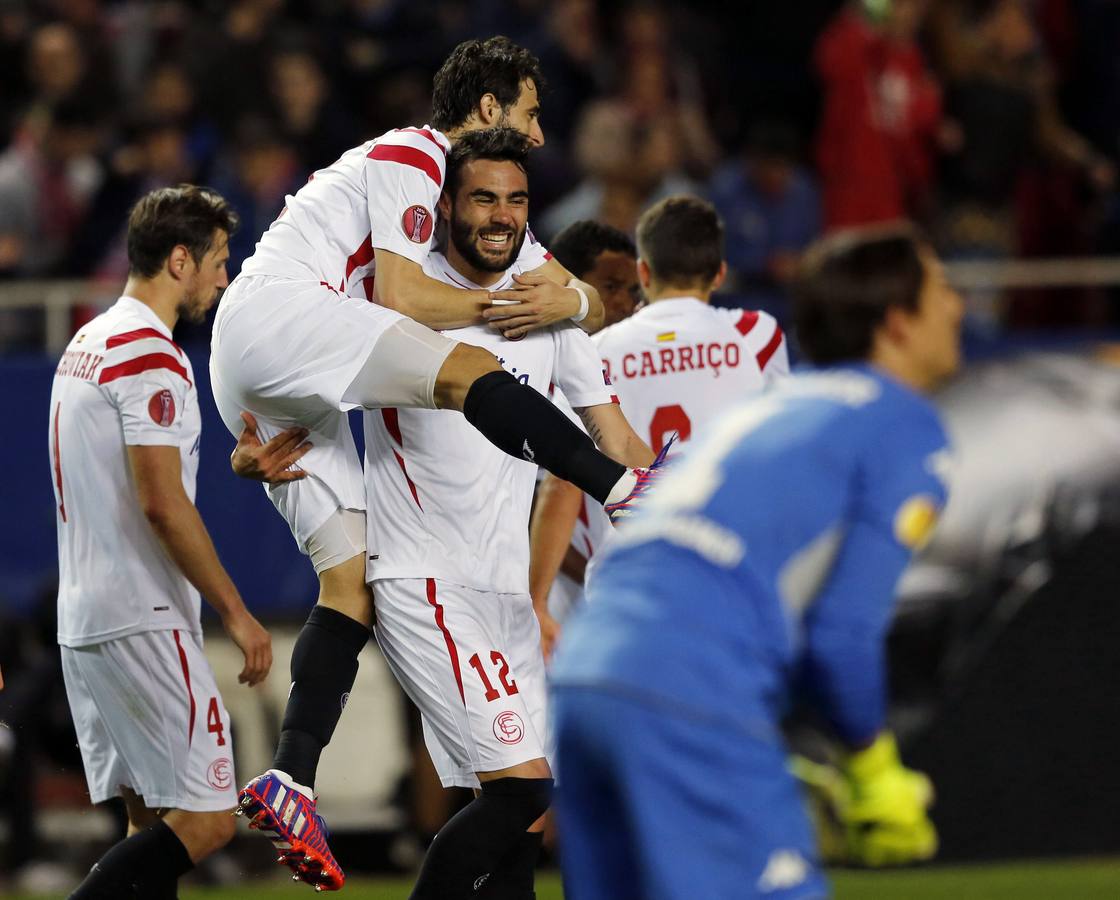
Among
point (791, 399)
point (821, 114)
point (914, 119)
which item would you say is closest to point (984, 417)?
point (914, 119)

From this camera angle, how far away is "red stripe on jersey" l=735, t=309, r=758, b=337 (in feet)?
22.2

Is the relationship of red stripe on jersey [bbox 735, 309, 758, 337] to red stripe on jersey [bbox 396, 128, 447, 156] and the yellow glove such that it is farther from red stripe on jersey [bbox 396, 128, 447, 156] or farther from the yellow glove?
the yellow glove

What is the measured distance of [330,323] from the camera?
5.42 metres

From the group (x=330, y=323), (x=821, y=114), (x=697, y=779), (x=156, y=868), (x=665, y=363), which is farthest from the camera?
(x=821, y=114)

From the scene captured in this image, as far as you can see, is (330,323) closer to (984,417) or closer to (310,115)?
(984,417)

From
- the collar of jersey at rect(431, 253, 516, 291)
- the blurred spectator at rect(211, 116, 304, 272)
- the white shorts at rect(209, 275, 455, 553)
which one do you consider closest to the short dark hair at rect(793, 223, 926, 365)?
the white shorts at rect(209, 275, 455, 553)

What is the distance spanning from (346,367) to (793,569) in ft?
7.13

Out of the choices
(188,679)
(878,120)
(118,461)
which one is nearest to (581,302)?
(118,461)

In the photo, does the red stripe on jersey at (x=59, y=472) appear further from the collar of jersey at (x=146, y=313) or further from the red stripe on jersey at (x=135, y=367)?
the collar of jersey at (x=146, y=313)

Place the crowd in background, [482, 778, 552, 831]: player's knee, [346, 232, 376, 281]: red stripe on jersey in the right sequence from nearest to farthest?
[482, 778, 552, 831]: player's knee, [346, 232, 376, 281]: red stripe on jersey, the crowd in background

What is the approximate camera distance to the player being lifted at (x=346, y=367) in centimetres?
527

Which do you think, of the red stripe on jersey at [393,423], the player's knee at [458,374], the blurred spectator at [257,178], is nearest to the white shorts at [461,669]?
the red stripe on jersey at [393,423]

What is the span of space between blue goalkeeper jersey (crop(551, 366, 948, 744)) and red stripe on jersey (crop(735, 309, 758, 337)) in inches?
125

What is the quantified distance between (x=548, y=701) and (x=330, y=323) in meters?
1.56
